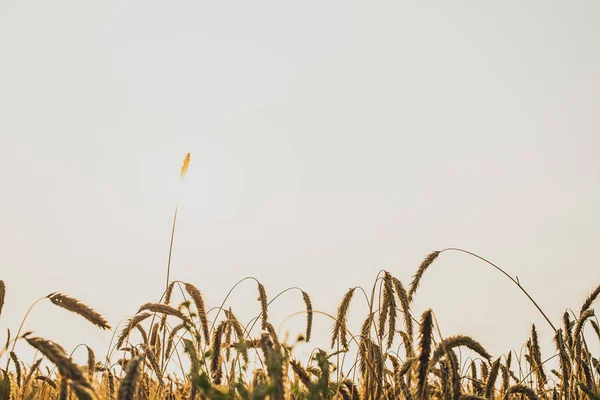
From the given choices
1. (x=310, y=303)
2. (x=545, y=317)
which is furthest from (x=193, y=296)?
(x=545, y=317)

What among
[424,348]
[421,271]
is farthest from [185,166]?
[424,348]

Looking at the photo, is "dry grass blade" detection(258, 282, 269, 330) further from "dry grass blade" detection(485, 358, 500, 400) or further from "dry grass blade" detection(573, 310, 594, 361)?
"dry grass blade" detection(573, 310, 594, 361)

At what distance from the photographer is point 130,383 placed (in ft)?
7.51

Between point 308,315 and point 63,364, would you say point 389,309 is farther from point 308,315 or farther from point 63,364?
point 63,364

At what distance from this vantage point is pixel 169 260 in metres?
6.20

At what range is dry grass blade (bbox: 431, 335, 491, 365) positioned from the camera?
3.00 m

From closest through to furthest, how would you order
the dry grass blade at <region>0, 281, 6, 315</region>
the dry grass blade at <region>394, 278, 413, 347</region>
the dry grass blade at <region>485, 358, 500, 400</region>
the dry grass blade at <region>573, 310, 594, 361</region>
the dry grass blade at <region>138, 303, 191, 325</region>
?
the dry grass blade at <region>138, 303, 191, 325</region>
the dry grass blade at <region>0, 281, 6, 315</region>
the dry grass blade at <region>485, 358, 500, 400</region>
the dry grass blade at <region>394, 278, 413, 347</region>
the dry grass blade at <region>573, 310, 594, 361</region>

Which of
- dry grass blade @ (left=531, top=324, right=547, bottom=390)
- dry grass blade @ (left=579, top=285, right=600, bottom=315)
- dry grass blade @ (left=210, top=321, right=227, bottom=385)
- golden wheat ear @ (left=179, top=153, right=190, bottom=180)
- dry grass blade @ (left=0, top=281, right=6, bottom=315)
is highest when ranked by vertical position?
golden wheat ear @ (left=179, top=153, right=190, bottom=180)

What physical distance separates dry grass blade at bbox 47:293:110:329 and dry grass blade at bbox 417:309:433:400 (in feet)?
5.45

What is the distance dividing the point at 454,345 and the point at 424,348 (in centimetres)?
66

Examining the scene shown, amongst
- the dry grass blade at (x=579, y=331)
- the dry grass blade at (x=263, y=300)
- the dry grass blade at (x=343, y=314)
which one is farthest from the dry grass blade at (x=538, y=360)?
the dry grass blade at (x=263, y=300)

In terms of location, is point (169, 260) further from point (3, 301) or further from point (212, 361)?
point (212, 361)

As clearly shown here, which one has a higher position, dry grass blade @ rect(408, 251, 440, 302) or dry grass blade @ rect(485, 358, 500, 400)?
dry grass blade @ rect(408, 251, 440, 302)

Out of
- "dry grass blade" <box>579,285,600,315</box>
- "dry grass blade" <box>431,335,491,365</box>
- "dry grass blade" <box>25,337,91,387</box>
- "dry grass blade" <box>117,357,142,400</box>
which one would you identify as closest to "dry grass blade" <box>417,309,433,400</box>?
"dry grass blade" <box>431,335,491,365</box>
